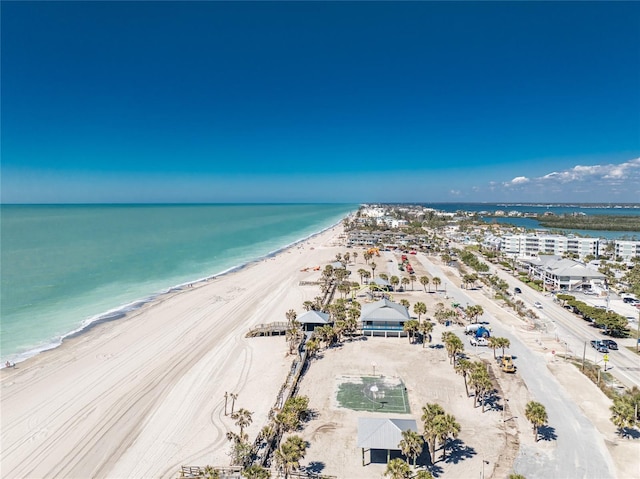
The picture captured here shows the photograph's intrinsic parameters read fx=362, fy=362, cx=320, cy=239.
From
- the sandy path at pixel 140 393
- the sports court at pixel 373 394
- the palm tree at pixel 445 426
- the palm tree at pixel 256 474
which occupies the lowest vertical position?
the sandy path at pixel 140 393

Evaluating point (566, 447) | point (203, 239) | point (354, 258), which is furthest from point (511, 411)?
point (203, 239)

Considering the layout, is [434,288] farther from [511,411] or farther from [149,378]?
[149,378]

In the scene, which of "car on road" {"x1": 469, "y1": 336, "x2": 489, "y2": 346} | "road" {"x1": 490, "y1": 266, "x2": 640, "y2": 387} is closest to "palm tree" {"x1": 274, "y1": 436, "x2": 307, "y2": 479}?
"car on road" {"x1": 469, "y1": 336, "x2": 489, "y2": 346}

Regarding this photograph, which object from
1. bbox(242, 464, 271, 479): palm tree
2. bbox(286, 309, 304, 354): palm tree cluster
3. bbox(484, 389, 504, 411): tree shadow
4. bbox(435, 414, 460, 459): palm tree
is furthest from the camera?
bbox(286, 309, 304, 354): palm tree cluster

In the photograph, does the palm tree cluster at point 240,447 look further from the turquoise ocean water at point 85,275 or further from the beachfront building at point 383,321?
the turquoise ocean water at point 85,275

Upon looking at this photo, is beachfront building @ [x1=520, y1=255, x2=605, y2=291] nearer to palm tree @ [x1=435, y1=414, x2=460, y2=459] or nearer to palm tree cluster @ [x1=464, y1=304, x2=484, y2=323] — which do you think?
palm tree cluster @ [x1=464, y1=304, x2=484, y2=323]

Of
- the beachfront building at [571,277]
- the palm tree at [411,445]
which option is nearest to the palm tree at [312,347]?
the palm tree at [411,445]
